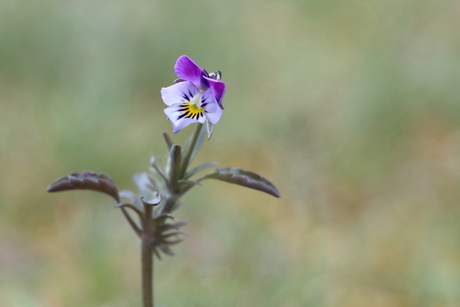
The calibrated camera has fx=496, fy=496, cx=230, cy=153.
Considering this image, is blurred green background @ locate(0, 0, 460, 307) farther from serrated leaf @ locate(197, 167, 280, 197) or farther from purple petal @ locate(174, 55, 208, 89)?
purple petal @ locate(174, 55, 208, 89)

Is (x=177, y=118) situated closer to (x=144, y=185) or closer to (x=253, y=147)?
(x=144, y=185)

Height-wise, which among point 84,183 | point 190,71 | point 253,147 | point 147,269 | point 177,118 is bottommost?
point 147,269

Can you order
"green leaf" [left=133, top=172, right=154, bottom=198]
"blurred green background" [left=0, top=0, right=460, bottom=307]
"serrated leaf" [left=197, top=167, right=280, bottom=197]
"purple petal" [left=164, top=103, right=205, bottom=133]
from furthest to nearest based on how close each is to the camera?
"blurred green background" [left=0, top=0, right=460, bottom=307] → "green leaf" [left=133, top=172, right=154, bottom=198] → "serrated leaf" [left=197, top=167, right=280, bottom=197] → "purple petal" [left=164, top=103, right=205, bottom=133]

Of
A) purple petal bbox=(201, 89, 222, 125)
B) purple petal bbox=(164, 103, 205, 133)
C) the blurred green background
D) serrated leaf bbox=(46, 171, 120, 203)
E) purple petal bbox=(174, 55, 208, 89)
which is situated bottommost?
serrated leaf bbox=(46, 171, 120, 203)

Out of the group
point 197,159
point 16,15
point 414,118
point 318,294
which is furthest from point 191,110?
point 16,15

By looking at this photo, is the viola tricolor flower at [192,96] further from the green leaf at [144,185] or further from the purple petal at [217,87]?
the green leaf at [144,185]

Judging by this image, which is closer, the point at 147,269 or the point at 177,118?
the point at 177,118

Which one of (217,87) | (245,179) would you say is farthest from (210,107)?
(245,179)

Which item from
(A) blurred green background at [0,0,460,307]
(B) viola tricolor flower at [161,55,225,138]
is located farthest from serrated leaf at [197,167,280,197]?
(A) blurred green background at [0,0,460,307]
